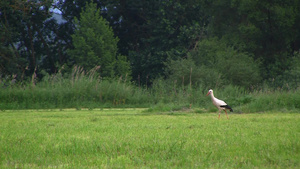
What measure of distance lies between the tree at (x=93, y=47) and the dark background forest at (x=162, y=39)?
0.29 feet

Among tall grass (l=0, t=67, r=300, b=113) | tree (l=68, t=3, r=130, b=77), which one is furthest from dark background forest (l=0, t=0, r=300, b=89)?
tall grass (l=0, t=67, r=300, b=113)

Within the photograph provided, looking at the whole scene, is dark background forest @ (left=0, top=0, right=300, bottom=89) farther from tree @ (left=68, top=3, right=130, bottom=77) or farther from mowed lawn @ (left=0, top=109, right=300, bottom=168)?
mowed lawn @ (left=0, top=109, right=300, bottom=168)

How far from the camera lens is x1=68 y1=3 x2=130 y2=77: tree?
3538 cm

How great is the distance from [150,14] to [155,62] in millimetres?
5836

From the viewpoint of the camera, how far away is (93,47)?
36.2 metres

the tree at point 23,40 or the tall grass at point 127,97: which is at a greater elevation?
the tree at point 23,40

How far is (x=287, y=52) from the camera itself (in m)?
36.2

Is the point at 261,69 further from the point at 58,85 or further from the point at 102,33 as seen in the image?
the point at 58,85

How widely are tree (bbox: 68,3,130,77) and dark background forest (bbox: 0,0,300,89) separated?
9cm

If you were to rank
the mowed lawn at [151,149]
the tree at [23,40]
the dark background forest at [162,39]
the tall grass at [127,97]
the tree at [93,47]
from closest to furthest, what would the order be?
the mowed lawn at [151,149] < the tall grass at [127,97] < the dark background forest at [162,39] < the tree at [23,40] < the tree at [93,47]

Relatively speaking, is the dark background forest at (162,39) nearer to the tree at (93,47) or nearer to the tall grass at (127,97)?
the tree at (93,47)

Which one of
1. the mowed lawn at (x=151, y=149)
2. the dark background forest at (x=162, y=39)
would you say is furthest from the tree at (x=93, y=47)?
the mowed lawn at (x=151, y=149)

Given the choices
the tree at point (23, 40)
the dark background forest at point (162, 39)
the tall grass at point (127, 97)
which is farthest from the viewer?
the tree at point (23, 40)

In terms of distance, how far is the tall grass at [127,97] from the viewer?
50.5 feet
